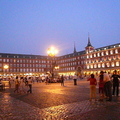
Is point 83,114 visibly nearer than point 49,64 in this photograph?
Yes

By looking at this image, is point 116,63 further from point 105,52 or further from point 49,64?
point 49,64

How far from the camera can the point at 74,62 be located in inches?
3408

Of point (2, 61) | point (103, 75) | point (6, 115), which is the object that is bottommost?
point (6, 115)

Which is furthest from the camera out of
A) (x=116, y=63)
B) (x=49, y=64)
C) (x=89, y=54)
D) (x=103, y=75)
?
(x=49, y=64)

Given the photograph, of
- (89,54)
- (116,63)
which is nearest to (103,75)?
(116,63)

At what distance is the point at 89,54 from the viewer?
76625 millimetres

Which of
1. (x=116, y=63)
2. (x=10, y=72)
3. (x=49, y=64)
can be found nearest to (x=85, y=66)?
(x=116, y=63)

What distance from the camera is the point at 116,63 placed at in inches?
2447

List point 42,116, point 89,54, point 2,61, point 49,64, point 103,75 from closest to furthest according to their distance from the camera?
point 42,116, point 103,75, point 89,54, point 2,61, point 49,64

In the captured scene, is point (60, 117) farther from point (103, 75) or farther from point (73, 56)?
point (73, 56)

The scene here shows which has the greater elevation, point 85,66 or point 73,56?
point 73,56

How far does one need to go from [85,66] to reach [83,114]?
73.4 m

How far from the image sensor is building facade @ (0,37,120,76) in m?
64.9

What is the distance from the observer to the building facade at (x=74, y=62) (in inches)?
2554
